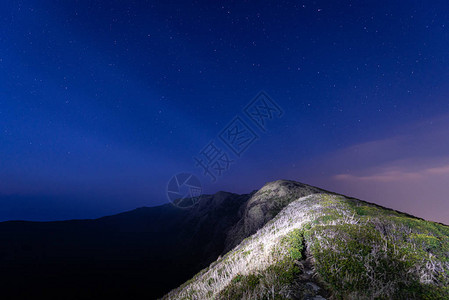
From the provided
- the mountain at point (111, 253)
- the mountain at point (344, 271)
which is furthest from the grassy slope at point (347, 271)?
the mountain at point (111, 253)

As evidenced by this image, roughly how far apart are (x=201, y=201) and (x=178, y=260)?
46855 millimetres

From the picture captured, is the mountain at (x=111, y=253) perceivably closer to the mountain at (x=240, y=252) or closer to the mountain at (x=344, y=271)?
the mountain at (x=240, y=252)

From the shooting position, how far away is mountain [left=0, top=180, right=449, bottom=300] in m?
4.12

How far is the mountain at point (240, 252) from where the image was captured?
4125 mm

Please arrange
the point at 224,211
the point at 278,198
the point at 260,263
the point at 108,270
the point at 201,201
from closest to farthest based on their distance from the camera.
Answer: the point at 260,263
the point at 278,198
the point at 108,270
the point at 224,211
the point at 201,201

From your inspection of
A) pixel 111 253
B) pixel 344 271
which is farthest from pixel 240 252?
pixel 111 253

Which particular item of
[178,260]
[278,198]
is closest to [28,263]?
[178,260]

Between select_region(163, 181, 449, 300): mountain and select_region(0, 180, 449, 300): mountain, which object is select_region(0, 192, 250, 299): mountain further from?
select_region(163, 181, 449, 300): mountain

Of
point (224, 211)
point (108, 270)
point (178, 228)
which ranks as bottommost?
point (108, 270)

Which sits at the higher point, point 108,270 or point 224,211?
point 224,211

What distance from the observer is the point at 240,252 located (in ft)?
34.6

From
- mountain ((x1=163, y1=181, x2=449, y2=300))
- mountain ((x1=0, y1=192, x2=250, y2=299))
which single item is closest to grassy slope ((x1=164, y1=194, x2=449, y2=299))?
mountain ((x1=163, y1=181, x2=449, y2=300))

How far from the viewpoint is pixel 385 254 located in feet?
15.6

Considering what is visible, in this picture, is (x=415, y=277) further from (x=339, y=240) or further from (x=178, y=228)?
(x=178, y=228)
